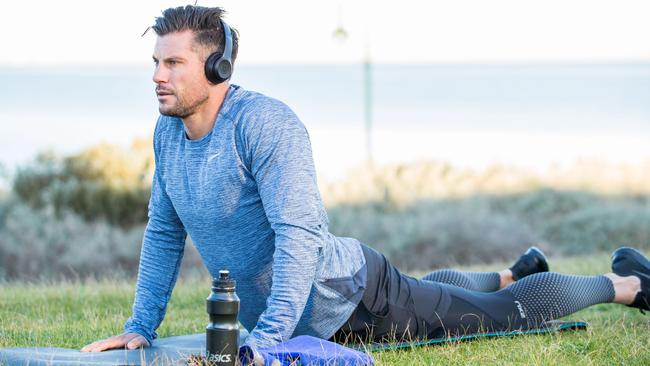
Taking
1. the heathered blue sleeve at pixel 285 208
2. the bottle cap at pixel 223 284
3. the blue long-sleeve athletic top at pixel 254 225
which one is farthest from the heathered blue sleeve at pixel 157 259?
the bottle cap at pixel 223 284

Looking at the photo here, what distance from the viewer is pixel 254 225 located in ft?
11.7

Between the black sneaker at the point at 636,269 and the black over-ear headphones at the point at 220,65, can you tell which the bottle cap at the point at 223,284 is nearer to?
the black over-ear headphones at the point at 220,65

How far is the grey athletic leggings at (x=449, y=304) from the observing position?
3857mm

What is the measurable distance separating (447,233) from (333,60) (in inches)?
1261

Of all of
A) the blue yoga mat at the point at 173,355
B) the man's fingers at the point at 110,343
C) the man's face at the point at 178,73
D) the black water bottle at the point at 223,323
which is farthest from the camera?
the man's fingers at the point at 110,343

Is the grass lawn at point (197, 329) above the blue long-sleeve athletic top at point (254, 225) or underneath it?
underneath

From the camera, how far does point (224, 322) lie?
3.08 metres

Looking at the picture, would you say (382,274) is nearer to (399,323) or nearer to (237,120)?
(399,323)

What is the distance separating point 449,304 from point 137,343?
51.7 inches

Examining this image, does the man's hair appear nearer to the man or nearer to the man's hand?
the man

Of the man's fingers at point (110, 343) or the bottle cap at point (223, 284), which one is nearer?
the bottle cap at point (223, 284)

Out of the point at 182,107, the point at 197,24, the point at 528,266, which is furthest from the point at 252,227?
the point at 528,266

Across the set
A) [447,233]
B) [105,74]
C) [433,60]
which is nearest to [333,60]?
[433,60]

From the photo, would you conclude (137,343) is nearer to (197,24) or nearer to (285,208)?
(285,208)
